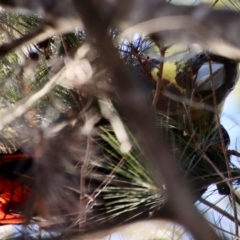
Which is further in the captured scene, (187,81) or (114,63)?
(187,81)

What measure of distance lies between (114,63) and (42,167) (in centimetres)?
35

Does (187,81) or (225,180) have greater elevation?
(187,81)

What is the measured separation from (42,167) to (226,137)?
35 centimetres

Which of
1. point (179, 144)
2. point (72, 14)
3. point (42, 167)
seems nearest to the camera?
point (72, 14)

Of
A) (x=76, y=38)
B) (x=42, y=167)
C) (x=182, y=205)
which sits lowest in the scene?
(x=182, y=205)

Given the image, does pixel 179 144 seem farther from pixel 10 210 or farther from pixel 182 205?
pixel 182 205

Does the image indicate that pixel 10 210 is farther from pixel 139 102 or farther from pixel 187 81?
pixel 139 102

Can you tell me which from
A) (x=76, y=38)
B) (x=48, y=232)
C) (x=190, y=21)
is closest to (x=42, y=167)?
(x=48, y=232)

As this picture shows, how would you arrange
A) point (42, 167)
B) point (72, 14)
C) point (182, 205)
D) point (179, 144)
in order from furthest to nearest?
point (179, 144), point (42, 167), point (72, 14), point (182, 205)

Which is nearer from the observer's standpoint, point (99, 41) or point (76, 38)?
point (99, 41)

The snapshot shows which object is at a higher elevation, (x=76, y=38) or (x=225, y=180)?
(x=76, y=38)

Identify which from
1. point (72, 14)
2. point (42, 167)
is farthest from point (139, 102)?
point (42, 167)

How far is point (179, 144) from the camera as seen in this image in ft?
2.32

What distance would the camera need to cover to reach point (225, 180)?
0.67 meters
